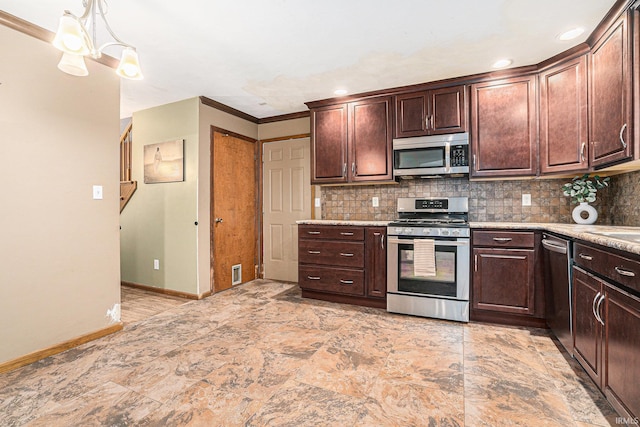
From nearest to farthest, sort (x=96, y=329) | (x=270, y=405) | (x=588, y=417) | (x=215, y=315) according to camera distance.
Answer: (x=588, y=417) → (x=270, y=405) → (x=96, y=329) → (x=215, y=315)

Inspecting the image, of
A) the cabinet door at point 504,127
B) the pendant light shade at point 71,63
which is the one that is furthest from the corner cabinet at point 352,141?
the pendant light shade at point 71,63

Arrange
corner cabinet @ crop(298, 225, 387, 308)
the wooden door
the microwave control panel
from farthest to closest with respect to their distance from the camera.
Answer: the wooden door < corner cabinet @ crop(298, 225, 387, 308) < the microwave control panel

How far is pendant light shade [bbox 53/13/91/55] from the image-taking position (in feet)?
4.75

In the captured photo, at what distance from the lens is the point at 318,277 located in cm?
350

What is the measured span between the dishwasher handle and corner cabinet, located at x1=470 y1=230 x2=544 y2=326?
0.13 meters

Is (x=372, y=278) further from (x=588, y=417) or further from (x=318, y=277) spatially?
(x=588, y=417)

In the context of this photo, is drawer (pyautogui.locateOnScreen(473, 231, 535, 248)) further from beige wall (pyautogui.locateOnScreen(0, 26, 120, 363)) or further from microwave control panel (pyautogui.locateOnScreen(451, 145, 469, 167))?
beige wall (pyautogui.locateOnScreen(0, 26, 120, 363))

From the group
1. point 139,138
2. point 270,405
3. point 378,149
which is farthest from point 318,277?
point 139,138

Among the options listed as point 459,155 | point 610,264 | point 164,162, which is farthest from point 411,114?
point 164,162

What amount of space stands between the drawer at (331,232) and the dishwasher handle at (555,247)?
1.60 metres

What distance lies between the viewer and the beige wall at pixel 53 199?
2.06 m

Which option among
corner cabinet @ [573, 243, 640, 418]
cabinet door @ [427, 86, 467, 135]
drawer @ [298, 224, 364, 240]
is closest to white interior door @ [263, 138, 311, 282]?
drawer @ [298, 224, 364, 240]

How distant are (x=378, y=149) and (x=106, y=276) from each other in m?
2.96

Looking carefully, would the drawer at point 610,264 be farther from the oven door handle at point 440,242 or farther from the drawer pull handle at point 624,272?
the oven door handle at point 440,242
